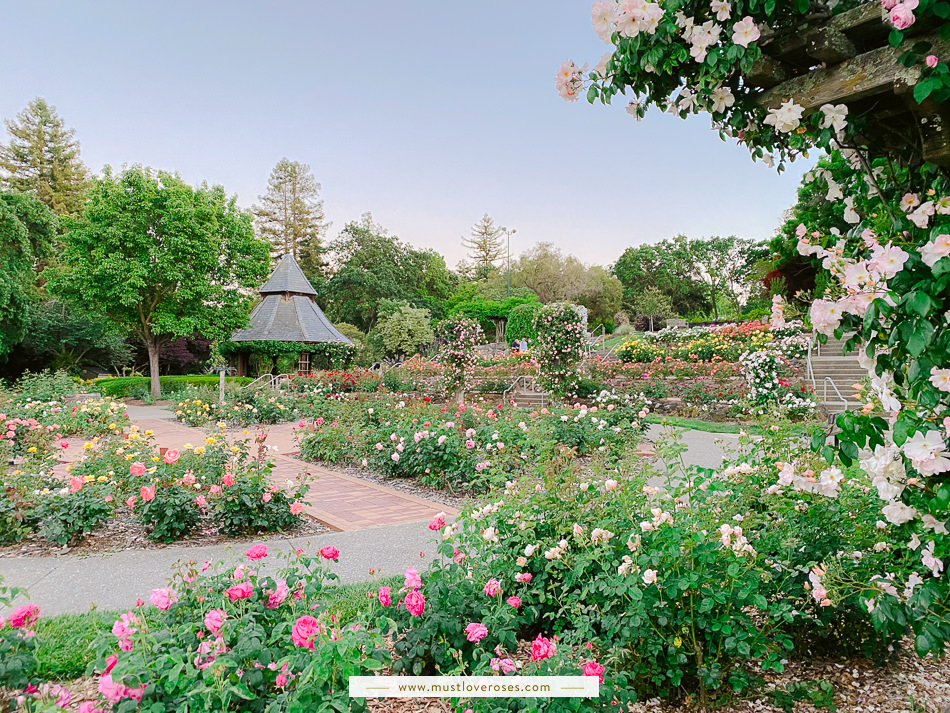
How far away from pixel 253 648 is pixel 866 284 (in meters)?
1.98

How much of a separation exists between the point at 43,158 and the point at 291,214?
47.4 ft

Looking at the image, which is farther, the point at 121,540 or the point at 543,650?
the point at 121,540

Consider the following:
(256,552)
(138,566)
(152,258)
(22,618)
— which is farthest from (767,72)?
(152,258)

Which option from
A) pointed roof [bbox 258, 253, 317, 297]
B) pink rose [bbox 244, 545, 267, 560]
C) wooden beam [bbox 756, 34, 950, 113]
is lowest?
pink rose [bbox 244, 545, 267, 560]

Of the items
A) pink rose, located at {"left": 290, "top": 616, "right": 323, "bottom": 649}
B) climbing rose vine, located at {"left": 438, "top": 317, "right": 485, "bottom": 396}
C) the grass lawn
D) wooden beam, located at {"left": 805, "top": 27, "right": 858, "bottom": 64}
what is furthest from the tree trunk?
wooden beam, located at {"left": 805, "top": 27, "right": 858, "bottom": 64}

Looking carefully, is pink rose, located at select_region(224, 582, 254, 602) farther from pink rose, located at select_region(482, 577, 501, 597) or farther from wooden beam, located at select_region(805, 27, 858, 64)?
wooden beam, located at select_region(805, 27, 858, 64)

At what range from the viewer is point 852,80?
1462 millimetres

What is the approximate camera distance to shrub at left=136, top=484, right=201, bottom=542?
13.1ft

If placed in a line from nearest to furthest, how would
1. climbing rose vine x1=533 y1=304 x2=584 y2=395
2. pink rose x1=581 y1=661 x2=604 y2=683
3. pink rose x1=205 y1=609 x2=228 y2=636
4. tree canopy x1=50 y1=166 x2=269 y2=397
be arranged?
pink rose x1=581 y1=661 x2=604 y2=683
pink rose x1=205 y1=609 x2=228 y2=636
climbing rose vine x1=533 y1=304 x2=584 y2=395
tree canopy x1=50 y1=166 x2=269 y2=397

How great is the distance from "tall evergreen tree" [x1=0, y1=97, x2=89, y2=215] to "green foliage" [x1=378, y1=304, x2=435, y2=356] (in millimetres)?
17959

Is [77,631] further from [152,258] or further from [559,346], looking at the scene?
[152,258]

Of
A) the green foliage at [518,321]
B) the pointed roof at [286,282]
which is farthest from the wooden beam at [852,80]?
the green foliage at [518,321]

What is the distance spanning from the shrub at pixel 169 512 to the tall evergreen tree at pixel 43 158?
108ft

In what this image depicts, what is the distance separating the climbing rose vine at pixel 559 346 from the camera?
37.9 ft
